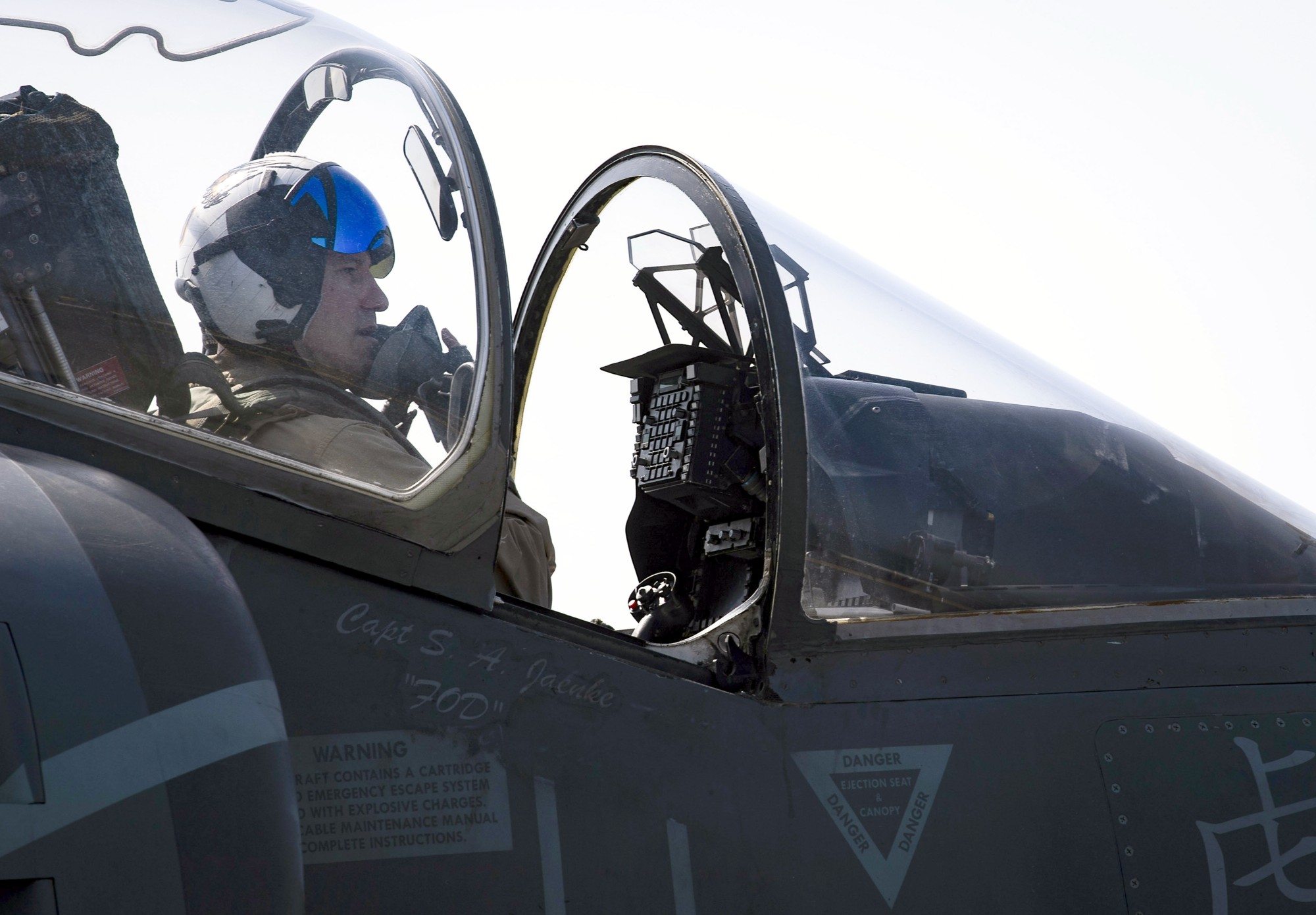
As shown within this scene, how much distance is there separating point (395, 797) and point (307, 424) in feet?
2.05

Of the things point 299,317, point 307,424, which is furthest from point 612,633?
point 299,317

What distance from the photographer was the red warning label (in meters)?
1.74

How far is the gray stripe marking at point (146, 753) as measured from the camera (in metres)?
1.24

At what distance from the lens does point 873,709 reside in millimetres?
2105

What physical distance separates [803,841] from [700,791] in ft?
0.67

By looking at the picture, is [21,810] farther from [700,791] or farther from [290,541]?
[700,791]

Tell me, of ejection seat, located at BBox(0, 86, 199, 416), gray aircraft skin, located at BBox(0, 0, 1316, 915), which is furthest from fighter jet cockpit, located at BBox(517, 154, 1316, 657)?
ejection seat, located at BBox(0, 86, 199, 416)

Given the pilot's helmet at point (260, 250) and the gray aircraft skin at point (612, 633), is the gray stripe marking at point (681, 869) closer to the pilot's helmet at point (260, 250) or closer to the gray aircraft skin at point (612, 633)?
the gray aircraft skin at point (612, 633)

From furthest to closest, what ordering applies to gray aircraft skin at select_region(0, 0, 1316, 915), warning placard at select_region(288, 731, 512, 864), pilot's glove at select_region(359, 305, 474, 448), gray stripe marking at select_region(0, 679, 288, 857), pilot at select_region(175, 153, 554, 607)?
pilot's glove at select_region(359, 305, 474, 448) → pilot at select_region(175, 153, 554, 607) → warning placard at select_region(288, 731, 512, 864) → gray aircraft skin at select_region(0, 0, 1316, 915) → gray stripe marking at select_region(0, 679, 288, 857)

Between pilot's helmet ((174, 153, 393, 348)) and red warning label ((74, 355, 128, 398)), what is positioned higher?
pilot's helmet ((174, 153, 393, 348))

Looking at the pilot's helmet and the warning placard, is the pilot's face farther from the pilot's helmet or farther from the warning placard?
the warning placard

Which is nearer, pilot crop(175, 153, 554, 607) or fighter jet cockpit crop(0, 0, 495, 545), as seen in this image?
fighter jet cockpit crop(0, 0, 495, 545)

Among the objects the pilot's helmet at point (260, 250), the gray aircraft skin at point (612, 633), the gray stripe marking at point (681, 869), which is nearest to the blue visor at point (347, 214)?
the pilot's helmet at point (260, 250)

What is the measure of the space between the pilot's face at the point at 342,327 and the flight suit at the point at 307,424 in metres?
0.04
